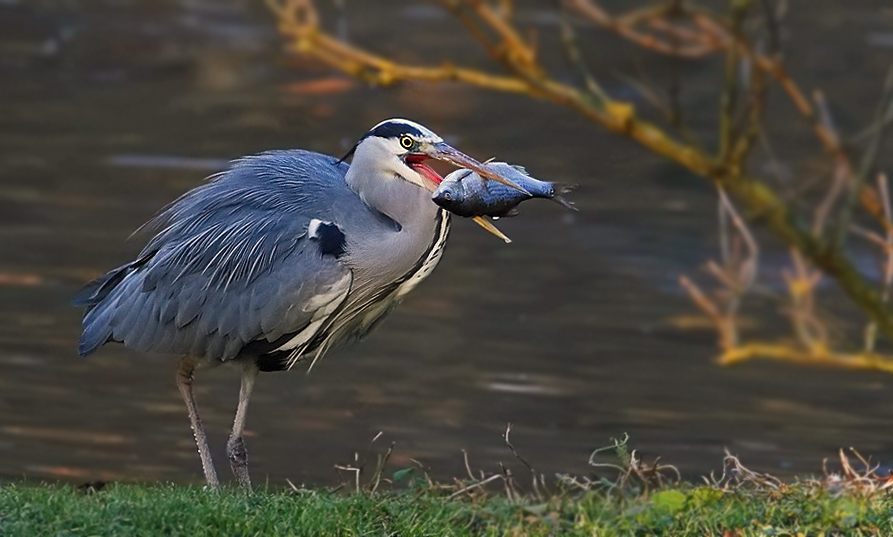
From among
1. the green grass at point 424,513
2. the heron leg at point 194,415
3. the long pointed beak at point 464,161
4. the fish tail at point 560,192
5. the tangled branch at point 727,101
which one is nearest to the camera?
the tangled branch at point 727,101

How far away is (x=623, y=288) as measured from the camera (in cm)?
1262

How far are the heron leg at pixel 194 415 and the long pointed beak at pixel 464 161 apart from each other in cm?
150

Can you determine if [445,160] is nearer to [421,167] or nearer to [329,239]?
[421,167]

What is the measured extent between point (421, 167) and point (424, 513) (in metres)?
1.60

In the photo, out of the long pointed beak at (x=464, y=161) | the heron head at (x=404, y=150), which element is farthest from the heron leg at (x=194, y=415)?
the long pointed beak at (x=464, y=161)

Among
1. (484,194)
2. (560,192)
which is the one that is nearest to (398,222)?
(484,194)

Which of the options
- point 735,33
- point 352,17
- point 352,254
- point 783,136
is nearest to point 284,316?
point 352,254

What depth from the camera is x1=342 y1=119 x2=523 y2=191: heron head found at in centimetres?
677

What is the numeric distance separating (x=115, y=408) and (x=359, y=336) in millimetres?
2474

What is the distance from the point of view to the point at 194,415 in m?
7.25

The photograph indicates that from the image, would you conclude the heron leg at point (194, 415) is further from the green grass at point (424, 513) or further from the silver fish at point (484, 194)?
the silver fish at point (484, 194)

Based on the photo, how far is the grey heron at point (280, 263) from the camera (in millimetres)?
6883

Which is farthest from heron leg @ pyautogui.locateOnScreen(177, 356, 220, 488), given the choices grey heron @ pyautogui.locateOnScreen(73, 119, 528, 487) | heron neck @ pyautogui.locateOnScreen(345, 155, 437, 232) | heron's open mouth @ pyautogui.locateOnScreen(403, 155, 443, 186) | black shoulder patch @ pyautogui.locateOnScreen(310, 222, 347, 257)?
heron's open mouth @ pyautogui.locateOnScreen(403, 155, 443, 186)

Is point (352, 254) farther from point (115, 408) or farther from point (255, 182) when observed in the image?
point (115, 408)
